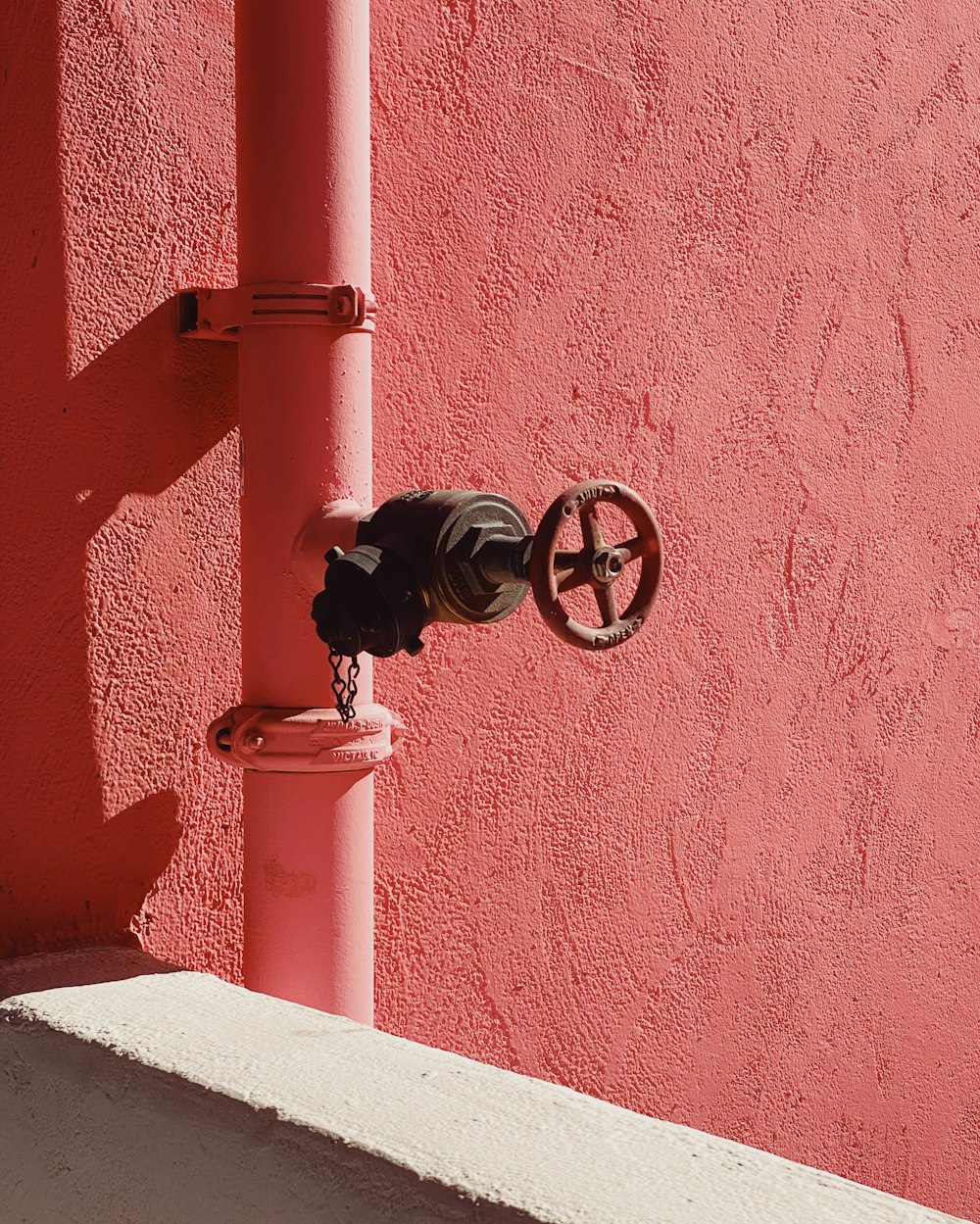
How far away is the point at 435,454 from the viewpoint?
178 centimetres

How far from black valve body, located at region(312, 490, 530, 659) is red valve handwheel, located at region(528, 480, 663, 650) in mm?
58

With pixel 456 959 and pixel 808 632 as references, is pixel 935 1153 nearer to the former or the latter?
pixel 808 632

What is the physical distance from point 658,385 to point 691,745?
1.86 ft

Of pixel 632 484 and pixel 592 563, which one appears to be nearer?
pixel 592 563

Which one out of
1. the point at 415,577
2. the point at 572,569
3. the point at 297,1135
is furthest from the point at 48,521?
the point at 297,1135

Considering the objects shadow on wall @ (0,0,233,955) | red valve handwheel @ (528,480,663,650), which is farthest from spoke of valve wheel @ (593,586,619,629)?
shadow on wall @ (0,0,233,955)

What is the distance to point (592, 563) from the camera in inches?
47.6

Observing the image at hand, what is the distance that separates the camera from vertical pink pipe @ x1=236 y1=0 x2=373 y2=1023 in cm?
138

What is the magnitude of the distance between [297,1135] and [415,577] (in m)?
0.51

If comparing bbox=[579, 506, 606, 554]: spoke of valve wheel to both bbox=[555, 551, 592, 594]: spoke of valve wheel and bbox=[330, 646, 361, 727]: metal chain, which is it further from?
bbox=[330, 646, 361, 727]: metal chain

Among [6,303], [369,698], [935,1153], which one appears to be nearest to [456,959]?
[369,698]

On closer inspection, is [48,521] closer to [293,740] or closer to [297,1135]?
[293,740]

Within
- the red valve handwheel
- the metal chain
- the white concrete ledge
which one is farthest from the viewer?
the metal chain

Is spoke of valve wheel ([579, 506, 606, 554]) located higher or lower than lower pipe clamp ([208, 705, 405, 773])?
higher
